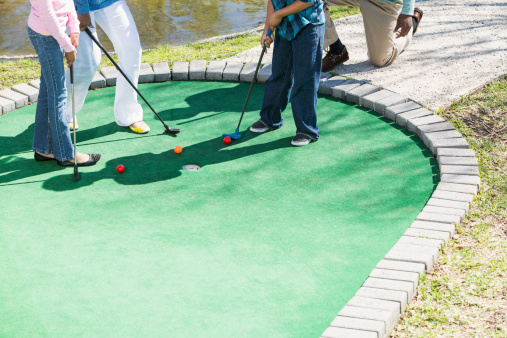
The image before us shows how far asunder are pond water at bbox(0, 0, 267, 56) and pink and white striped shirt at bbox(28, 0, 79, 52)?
11.2 feet

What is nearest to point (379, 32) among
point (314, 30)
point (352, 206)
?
point (314, 30)

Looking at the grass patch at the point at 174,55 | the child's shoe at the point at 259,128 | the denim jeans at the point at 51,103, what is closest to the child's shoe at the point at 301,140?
the child's shoe at the point at 259,128

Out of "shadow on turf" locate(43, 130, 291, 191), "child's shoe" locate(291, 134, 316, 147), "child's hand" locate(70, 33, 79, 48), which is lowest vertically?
"shadow on turf" locate(43, 130, 291, 191)

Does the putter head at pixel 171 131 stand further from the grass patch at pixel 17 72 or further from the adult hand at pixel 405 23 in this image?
the adult hand at pixel 405 23

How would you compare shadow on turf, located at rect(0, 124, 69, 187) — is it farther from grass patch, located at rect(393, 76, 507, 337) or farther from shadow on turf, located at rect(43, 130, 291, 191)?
grass patch, located at rect(393, 76, 507, 337)

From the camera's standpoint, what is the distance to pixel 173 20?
27.6ft

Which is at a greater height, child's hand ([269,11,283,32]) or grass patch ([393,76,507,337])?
child's hand ([269,11,283,32])

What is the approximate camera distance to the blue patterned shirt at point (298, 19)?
160 inches

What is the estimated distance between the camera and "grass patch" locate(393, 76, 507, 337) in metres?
2.69

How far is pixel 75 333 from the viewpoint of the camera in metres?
2.66

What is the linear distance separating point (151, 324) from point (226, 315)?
32 cm

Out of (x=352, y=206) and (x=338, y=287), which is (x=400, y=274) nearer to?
(x=338, y=287)

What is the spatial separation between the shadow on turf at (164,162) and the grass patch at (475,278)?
1369mm

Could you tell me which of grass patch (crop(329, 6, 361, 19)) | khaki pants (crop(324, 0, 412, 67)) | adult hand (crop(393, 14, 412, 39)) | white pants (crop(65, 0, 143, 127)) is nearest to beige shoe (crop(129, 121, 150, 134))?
white pants (crop(65, 0, 143, 127))
